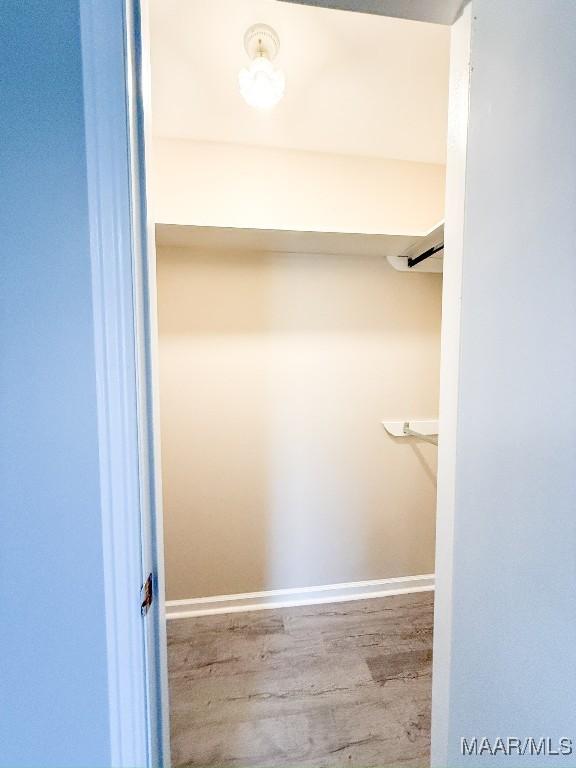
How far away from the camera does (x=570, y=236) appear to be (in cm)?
60

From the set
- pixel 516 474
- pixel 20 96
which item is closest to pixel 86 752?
pixel 516 474

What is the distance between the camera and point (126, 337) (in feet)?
1.71

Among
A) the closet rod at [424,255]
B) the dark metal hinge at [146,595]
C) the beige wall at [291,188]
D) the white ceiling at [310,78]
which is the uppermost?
the white ceiling at [310,78]

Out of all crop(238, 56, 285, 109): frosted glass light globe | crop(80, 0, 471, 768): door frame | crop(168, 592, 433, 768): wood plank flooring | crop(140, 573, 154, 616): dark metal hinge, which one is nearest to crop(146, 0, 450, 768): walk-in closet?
crop(168, 592, 433, 768): wood plank flooring

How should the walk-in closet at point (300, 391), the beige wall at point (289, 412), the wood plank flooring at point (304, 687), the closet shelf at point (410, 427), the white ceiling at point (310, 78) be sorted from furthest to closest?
the closet shelf at point (410, 427) < the beige wall at point (289, 412) < the walk-in closet at point (300, 391) < the wood plank flooring at point (304, 687) < the white ceiling at point (310, 78)

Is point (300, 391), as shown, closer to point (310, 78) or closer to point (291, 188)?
point (291, 188)

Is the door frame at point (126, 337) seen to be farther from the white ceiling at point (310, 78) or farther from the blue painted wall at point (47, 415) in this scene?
the white ceiling at point (310, 78)

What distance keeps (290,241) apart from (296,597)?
2.04 metres

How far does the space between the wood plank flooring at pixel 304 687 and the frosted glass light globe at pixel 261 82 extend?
2414mm

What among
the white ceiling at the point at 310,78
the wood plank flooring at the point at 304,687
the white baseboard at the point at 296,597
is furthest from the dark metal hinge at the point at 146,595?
the white ceiling at the point at 310,78

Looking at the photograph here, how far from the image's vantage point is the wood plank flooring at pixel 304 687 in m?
1.11

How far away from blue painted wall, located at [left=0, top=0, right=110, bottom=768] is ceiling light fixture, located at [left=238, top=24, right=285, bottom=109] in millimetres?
767

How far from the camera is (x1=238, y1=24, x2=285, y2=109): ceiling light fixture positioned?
102 centimetres

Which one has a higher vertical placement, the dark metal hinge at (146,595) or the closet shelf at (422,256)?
the closet shelf at (422,256)
